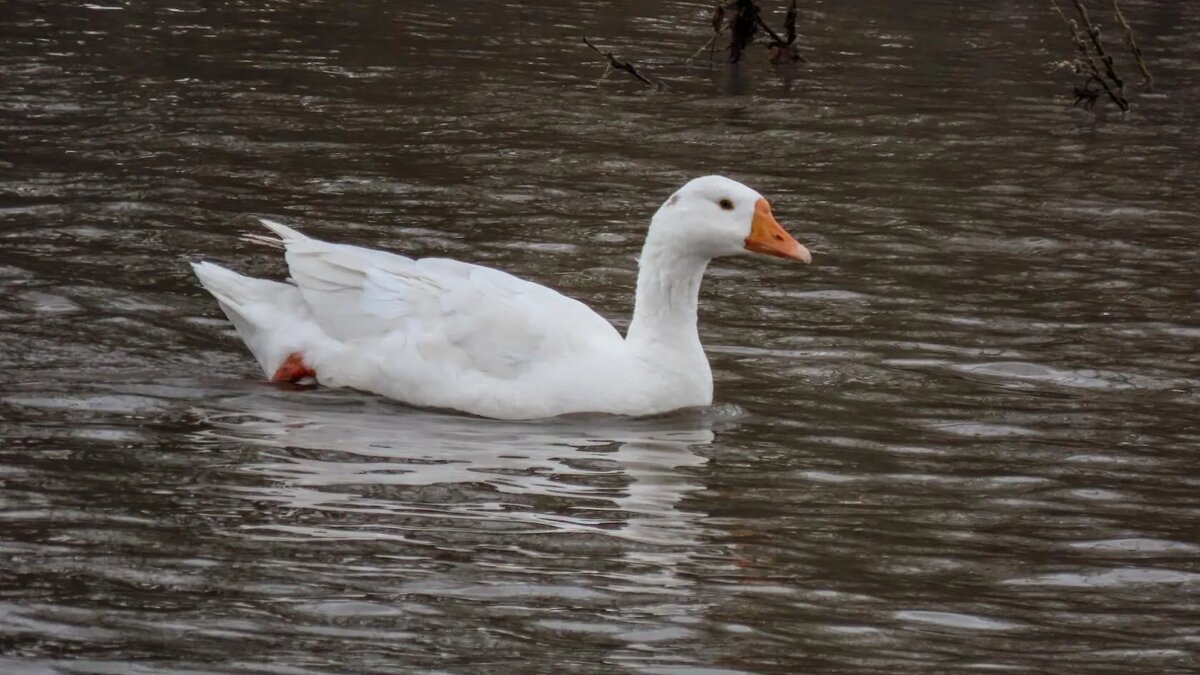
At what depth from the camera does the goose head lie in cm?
924

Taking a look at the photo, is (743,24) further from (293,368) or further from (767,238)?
(293,368)

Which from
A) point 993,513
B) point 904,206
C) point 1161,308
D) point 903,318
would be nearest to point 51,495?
point 993,513

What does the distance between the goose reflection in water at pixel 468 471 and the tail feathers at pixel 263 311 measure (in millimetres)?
507

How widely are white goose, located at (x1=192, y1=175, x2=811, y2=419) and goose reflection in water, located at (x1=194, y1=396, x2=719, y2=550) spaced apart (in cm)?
15

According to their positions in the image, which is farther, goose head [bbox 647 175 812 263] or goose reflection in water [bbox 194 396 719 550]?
goose head [bbox 647 175 812 263]


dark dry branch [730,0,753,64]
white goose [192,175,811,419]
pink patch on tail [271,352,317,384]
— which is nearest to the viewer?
white goose [192,175,811,419]

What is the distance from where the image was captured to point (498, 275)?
9430mm

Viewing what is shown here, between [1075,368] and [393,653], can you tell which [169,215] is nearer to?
[1075,368]

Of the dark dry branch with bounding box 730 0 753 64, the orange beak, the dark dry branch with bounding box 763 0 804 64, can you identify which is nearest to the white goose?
the orange beak

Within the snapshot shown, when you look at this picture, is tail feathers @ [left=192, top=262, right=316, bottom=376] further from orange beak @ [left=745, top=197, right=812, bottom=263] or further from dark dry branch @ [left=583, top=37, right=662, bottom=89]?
dark dry branch @ [left=583, top=37, right=662, bottom=89]

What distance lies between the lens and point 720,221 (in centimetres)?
924

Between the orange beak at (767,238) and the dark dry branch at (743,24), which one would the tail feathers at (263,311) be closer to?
the orange beak at (767,238)

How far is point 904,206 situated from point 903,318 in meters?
3.20

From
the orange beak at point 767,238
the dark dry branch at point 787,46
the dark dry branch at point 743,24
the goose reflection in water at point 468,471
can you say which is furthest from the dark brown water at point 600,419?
the dark dry branch at point 743,24
